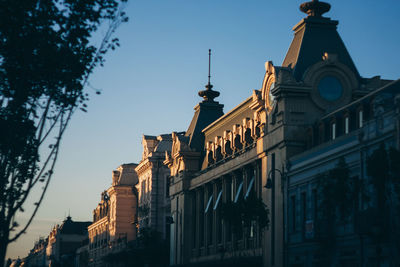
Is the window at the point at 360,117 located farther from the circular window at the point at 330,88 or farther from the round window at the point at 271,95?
the round window at the point at 271,95

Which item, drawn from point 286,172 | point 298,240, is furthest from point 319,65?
point 298,240

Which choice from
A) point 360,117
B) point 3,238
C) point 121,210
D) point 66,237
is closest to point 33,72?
point 3,238

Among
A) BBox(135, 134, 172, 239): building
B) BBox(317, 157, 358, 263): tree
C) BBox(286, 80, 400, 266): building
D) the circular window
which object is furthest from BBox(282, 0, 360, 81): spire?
BBox(135, 134, 172, 239): building

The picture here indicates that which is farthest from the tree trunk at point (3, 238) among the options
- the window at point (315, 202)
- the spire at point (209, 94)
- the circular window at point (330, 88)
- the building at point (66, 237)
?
the building at point (66, 237)

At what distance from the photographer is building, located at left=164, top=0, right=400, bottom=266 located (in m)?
38.6

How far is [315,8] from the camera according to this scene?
169 ft

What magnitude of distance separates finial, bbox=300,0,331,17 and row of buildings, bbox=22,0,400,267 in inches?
2.7

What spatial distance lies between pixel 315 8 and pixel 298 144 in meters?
10.0

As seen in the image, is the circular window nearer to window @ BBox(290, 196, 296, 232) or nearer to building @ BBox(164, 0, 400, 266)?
building @ BBox(164, 0, 400, 266)

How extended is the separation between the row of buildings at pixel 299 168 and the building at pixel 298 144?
7cm

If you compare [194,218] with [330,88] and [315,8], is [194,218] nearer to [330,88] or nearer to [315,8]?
[315,8]

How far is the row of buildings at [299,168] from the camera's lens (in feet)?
116

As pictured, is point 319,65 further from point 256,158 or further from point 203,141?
point 203,141

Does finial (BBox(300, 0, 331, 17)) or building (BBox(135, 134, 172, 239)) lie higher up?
finial (BBox(300, 0, 331, 17))
